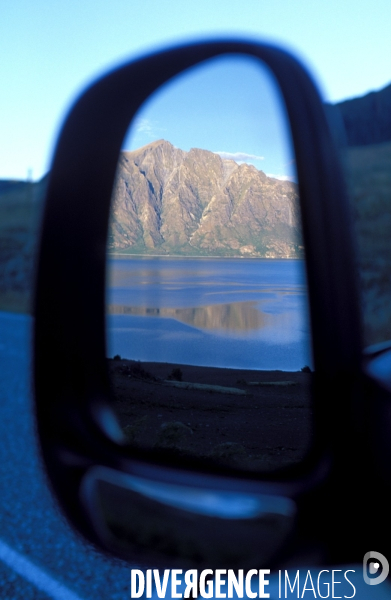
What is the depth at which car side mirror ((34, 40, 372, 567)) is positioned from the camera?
1.09 metres

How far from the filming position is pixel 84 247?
6.30 ft

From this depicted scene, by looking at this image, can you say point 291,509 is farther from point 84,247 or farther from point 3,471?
point 3,471

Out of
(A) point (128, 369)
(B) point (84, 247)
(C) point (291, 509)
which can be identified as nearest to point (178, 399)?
(A) point (128, 369)

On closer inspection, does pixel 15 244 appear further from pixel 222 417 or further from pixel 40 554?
pixel 222 417

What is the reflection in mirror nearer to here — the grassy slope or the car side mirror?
the car side mirror

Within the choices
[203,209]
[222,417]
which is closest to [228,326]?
[203,209]

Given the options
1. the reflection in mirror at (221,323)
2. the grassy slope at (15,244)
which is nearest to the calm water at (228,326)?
the reflection in mirror at (221,323)

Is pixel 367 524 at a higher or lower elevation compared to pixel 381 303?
lower

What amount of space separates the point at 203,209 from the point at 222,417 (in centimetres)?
211

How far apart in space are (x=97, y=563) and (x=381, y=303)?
2740 mm

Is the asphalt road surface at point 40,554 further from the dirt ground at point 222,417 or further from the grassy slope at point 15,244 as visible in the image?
the grassy slope at point 15,244

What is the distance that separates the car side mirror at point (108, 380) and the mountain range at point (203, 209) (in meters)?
0.12

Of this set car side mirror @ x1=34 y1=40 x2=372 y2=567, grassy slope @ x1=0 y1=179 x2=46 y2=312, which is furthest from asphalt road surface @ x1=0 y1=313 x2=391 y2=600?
grassy slope @ x1=0 y1=179 x2=46 y2=312

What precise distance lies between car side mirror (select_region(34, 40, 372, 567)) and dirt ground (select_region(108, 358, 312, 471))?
18cm
